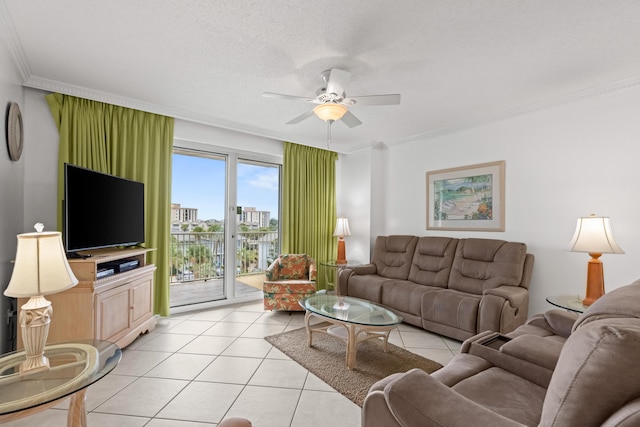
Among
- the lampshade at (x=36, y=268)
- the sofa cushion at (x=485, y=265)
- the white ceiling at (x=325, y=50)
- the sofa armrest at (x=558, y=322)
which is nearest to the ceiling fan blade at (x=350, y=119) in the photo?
the white ceiling at (x=325, y=50)

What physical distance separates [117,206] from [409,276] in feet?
11.2

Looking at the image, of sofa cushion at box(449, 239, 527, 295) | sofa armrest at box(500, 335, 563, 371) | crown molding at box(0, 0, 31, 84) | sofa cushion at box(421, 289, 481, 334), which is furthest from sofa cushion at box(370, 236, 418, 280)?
crown molding at box(0, 0, 31, 84)

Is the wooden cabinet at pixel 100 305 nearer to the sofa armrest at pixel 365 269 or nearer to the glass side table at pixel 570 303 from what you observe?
the sofa armrest at pixel 365 269

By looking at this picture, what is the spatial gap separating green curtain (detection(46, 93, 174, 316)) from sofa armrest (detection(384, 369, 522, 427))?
3223mm

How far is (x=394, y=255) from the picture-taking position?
4230mm

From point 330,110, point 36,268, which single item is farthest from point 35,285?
point 330,110

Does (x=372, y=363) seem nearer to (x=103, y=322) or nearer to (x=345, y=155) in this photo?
(x=103, y=322)

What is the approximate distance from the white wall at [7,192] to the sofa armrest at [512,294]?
4.06 metres

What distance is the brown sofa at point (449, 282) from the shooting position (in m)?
2.85

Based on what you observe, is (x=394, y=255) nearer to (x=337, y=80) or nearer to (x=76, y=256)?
(x=337, y=80)

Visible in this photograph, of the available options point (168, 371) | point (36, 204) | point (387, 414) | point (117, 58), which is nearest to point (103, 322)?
point (168, 371)

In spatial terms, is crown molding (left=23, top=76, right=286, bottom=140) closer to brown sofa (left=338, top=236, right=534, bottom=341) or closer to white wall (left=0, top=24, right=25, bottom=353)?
white wall (left=0, top=24, right=25, bottom=353)

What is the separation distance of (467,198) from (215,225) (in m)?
3.46

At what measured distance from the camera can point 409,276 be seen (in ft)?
13.0
